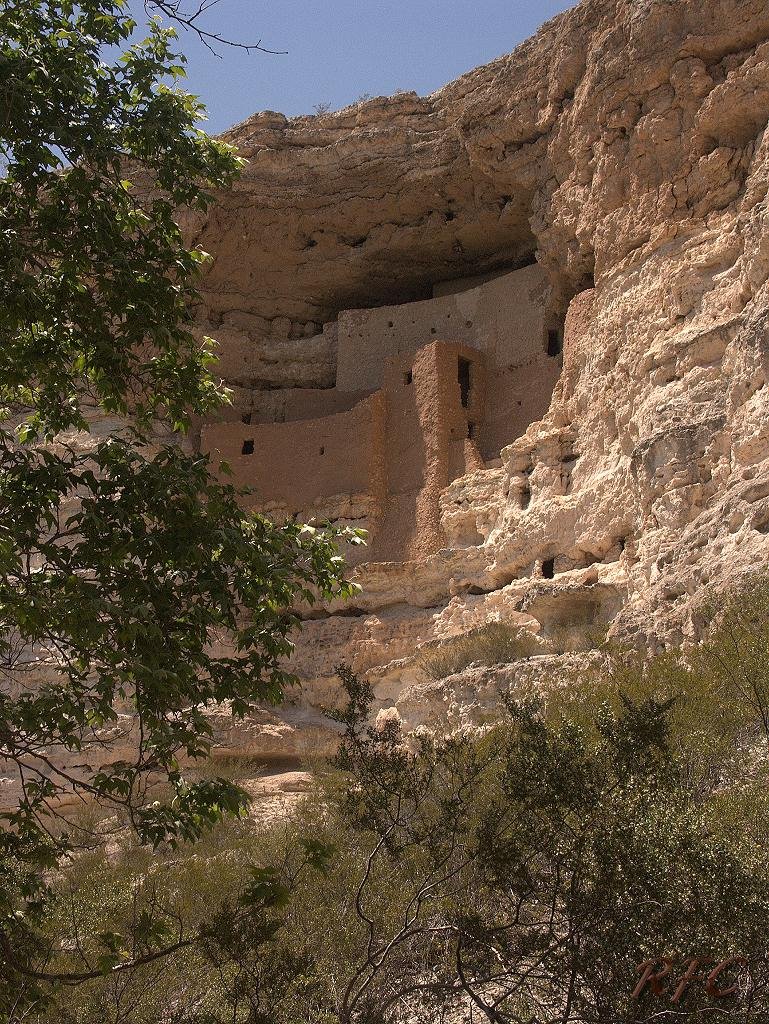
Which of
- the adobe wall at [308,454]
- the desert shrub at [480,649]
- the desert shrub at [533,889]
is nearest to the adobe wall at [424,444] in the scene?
the adobe wall at [308,454]

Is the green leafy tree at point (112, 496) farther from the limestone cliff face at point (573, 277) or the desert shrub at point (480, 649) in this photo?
the desert shrub at point (480, 649)

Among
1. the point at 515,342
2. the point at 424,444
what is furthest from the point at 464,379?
the point at 424,444

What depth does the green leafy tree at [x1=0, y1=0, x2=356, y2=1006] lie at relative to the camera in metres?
5.45

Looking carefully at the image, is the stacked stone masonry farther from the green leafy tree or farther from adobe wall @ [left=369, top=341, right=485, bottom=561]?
the green leafy tree

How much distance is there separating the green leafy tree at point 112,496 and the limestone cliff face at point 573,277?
5894mm

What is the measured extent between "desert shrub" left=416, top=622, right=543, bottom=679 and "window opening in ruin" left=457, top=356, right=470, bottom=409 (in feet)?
15.0

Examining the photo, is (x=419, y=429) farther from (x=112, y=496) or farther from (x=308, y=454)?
(x=112, y=496)

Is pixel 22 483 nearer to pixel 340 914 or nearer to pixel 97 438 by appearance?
pixel 340 914

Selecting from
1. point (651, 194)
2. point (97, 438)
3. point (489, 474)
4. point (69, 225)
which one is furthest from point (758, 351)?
point (97, 438)

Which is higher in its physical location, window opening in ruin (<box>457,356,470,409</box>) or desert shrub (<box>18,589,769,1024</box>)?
window opening in ruin (<box>457,356,470,409</box>)

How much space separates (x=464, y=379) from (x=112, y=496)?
1262 centimetres

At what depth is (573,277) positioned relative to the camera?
685 inches

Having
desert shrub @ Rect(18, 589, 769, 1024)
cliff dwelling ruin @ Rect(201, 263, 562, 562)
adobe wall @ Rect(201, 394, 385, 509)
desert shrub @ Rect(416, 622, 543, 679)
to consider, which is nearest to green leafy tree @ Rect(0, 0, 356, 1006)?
desert shrub @ Rect(18, 589, 769, 1024)

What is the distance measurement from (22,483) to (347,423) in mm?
12733
